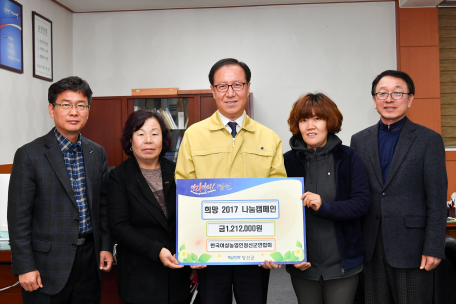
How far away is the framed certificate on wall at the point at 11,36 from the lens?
304 centimetres

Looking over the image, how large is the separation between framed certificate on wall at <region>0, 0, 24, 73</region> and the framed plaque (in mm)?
2758

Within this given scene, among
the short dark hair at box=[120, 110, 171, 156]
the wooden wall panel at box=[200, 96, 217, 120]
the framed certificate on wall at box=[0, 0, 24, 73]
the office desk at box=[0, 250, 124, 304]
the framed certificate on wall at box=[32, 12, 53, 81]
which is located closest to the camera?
the short dark hair at box=[120, 110, 171, 156]

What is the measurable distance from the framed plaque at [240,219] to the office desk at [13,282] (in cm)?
72

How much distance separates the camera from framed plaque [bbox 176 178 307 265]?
141 cm


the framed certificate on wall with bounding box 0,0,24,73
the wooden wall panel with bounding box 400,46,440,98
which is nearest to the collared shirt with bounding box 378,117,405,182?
the wooden wall panel with bounding box 400,46,440,98

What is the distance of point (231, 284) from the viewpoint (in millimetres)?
1489

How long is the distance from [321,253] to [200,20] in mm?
3539

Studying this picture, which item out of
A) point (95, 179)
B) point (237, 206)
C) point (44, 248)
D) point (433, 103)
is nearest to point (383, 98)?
point (237, 206)

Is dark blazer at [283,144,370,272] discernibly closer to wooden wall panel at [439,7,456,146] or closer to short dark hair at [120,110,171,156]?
short dark hair at [120,110,171,156]

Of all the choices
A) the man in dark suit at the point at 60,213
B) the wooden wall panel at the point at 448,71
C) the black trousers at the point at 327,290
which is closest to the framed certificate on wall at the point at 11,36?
the man in dark suit at the point at 60,213

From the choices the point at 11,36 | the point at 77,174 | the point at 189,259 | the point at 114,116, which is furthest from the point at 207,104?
the point at 189,259

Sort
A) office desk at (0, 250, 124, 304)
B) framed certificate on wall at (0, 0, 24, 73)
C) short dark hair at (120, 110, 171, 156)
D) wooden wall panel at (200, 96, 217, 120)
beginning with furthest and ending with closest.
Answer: wooden wall panel at (200, 96, 217, 120) < framed certificate on wall at (0, 0, 24, 73) < office desk at (0, 250, 124, 304) < short dark hair at (120, 110, 171, 156)

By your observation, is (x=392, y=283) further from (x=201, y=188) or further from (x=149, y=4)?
(x=149, y=4)

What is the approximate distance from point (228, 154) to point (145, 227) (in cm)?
53
